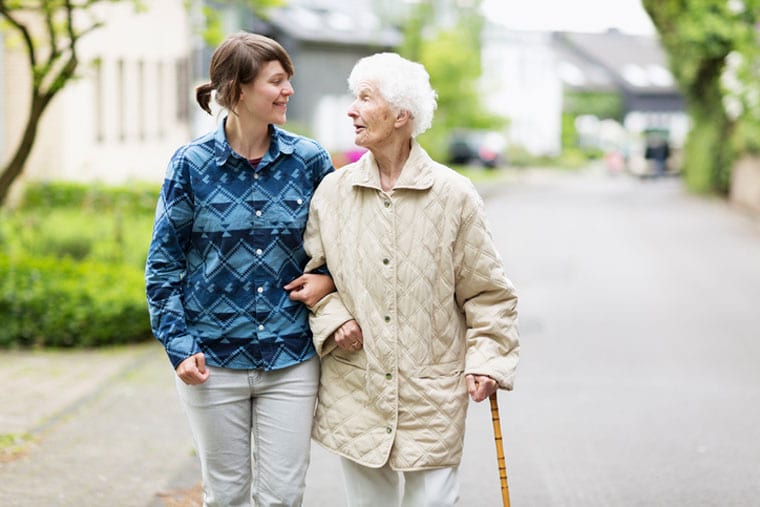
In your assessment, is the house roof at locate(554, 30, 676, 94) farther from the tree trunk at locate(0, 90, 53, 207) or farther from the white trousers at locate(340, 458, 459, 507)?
the white trousers at locate(340, 458, 459, 507)

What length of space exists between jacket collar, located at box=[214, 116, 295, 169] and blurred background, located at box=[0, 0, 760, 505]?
0.11m

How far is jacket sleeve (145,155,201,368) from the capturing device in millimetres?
3990

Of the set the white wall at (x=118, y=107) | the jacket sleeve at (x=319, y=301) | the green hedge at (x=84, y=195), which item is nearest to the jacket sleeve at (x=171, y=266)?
the jacket sleeve at (x=319, y=301)

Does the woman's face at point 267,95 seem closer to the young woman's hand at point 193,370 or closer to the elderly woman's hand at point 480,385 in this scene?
the young woman's hand at point 193,370

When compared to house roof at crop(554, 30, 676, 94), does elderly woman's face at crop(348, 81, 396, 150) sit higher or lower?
higher

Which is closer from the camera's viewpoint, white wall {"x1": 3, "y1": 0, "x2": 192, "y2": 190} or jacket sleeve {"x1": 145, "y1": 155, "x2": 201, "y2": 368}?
jacket sleeve {"x1": 145, "y1": 155, "x2": 201, "y2": 368}

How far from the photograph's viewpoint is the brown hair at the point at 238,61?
395cm

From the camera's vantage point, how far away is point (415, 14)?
36.9m

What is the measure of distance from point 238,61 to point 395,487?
1492 mm

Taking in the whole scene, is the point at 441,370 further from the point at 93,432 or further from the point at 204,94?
the point at 93,432

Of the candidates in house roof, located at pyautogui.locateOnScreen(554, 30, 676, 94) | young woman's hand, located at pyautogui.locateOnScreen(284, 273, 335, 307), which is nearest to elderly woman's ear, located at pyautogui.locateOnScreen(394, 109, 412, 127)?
young woman's hand, located at pyautogui.locateOnScreen(284, 273, 335, 307)

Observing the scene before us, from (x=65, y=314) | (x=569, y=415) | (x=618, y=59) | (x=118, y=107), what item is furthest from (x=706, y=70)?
(x=618, y=59)

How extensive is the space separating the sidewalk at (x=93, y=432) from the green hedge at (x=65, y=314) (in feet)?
0.59

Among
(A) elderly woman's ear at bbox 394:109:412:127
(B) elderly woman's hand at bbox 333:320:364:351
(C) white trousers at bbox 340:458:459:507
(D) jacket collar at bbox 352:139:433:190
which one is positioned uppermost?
(A) elderly woman's ear at bbox 394:109:412:127
